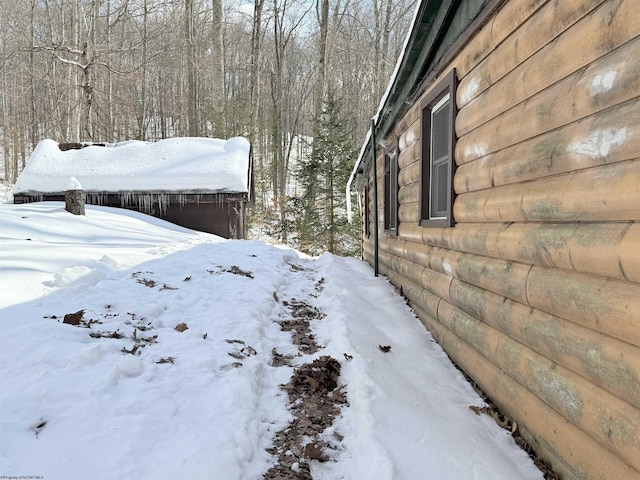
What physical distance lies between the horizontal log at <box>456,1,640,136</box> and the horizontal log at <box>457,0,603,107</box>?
0.04 metres

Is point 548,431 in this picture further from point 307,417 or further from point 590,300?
point 307,417

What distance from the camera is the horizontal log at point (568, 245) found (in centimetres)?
147

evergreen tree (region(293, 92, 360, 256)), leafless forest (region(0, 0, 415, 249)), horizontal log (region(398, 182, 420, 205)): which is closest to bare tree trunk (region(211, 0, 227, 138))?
leafless forest (region(0, 0, 415, 249))

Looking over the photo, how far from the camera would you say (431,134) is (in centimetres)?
457

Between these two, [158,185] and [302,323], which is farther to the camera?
[158,185]

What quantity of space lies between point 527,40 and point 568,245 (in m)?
1.32

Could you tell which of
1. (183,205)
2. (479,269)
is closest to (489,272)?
(479,269)

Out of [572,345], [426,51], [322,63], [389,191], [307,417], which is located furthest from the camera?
[322,63]

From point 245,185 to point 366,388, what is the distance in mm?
10031

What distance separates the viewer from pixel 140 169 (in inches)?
477

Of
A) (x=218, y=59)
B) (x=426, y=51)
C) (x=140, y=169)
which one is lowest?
(x=140, y=169)

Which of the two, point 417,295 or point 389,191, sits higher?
point 389,191

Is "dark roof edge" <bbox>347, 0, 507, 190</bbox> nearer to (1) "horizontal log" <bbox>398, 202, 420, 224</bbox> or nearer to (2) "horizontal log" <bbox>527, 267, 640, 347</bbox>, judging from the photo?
(1) "horizontal log" <bbox>398, 202, 420, 224</bbox>

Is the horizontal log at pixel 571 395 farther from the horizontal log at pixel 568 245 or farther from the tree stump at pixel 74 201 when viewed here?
the tree stump at pixel 74 201
